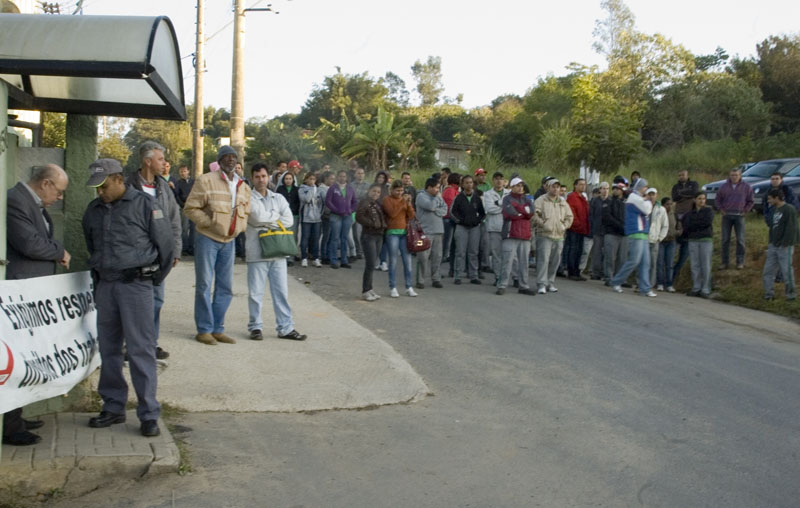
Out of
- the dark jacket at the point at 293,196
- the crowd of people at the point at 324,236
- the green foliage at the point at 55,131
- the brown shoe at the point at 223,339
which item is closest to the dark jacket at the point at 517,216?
the crowd of people at the point at 324,236

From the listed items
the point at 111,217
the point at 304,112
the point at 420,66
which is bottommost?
the point at 111,217

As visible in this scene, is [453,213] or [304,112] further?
[304,112]

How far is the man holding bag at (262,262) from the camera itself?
8.96 m

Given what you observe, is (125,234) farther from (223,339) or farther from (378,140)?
(378,140)

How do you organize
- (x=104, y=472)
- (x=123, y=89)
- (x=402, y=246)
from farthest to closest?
(x=402, y=246) → (x=123, y=89) → (x=104, y=472)

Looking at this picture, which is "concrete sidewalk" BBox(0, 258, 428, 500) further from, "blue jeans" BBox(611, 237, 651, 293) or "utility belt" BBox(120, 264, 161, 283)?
"blue jeans" BBox(611, 237, 651, 293)

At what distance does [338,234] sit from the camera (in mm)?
15953

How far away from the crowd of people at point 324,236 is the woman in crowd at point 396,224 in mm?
18

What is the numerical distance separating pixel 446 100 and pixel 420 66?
20.2ft

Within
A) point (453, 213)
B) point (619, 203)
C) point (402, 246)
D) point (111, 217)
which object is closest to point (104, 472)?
point (111, 217)

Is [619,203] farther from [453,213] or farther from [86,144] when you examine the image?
[86,144]

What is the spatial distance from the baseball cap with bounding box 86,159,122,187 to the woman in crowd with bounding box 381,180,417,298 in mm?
7114

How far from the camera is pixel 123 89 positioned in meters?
6.50

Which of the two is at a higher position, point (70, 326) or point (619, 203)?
point (619, 203)
